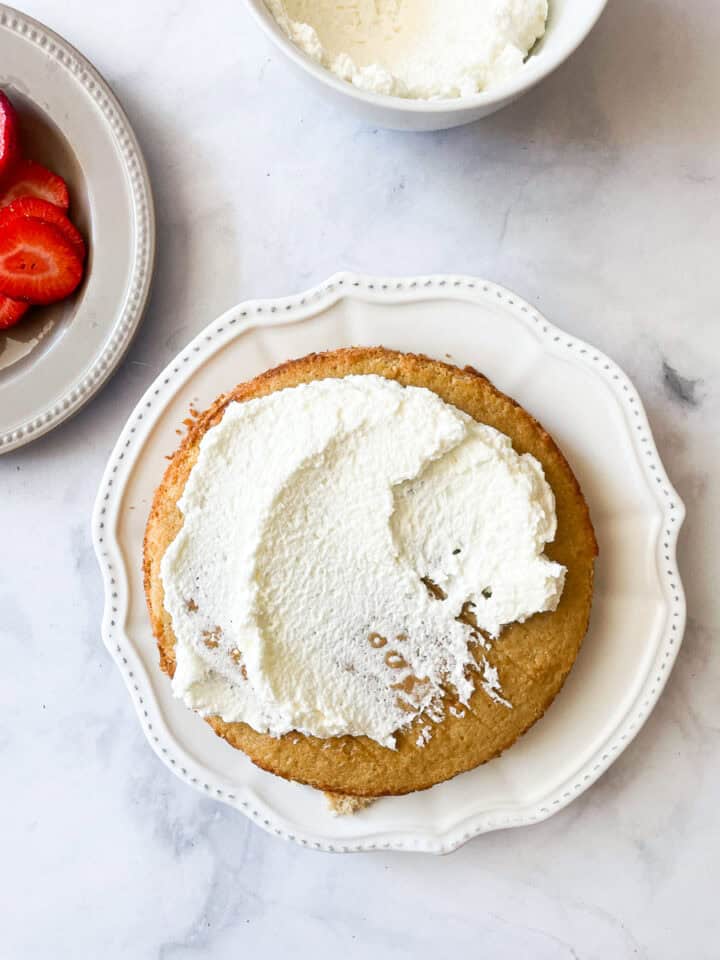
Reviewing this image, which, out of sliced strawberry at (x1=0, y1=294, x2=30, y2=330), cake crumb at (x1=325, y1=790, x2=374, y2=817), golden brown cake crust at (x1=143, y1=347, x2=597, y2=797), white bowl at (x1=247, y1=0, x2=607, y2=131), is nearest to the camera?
white bowl at (x1=247, y1=0, x2=607, y2=131)

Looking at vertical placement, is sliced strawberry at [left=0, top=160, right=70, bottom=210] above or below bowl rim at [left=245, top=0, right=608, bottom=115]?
below

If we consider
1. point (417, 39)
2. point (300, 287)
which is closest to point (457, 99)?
point (417, 39)

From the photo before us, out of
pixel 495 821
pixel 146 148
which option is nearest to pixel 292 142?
pixel 146 148

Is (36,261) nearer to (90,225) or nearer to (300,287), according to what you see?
(90,225)

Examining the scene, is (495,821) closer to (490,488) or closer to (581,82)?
(490,488)

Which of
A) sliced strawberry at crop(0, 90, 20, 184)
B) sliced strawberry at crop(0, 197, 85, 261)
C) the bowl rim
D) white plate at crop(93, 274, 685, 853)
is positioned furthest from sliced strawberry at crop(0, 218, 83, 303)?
the bowl rim

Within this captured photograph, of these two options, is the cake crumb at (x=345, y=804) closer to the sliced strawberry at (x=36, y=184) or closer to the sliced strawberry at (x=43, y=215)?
the sliced strawberry at (x=43, y=215)

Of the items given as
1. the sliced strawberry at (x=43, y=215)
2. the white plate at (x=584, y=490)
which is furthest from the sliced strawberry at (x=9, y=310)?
the white plate at (x=584, y=490)

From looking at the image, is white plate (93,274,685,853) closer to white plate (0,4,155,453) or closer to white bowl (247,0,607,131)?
white plate (0,4,155,453)
